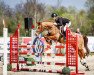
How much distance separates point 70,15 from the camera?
72625 millimetres

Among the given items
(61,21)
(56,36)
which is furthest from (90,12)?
(61,21)

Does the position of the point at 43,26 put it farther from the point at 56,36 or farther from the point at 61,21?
the point at 56,36

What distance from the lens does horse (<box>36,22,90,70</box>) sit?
590 inches

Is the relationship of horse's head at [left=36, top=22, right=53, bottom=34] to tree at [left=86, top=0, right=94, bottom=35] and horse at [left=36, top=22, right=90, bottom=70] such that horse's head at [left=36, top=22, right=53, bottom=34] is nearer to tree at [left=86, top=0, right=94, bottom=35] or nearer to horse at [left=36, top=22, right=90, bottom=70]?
horse at [left=36, top=22, right=90, bottom=70]

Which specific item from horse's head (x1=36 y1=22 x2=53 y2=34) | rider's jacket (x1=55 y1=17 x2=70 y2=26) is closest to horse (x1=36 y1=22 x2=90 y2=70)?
horse's head (x1=36 y1=22 x2=53 y2=34)

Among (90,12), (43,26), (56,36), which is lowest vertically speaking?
(56,36)

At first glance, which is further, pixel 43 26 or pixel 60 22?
pixel 43 26

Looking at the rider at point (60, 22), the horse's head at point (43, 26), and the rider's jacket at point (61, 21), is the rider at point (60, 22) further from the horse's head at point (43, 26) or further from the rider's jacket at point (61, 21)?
the horse's head at point (43, 26)

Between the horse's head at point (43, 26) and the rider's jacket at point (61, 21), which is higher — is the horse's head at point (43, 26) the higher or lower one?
the lower one

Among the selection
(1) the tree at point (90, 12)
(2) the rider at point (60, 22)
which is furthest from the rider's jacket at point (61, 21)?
(1) the tree at point (90, 12)

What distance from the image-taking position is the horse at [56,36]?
14977mm

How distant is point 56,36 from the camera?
15.9 meters

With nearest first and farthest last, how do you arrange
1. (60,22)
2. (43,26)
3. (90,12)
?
1. (60,22)
2. (43,26)
3. (90,12)

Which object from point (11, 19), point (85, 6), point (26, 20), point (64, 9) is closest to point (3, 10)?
point (11, 19)
